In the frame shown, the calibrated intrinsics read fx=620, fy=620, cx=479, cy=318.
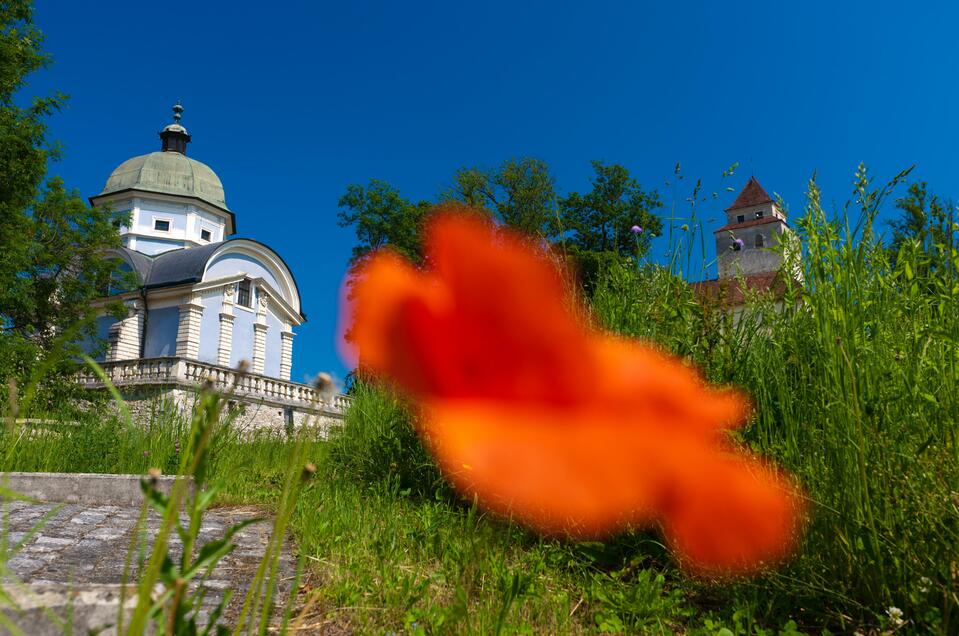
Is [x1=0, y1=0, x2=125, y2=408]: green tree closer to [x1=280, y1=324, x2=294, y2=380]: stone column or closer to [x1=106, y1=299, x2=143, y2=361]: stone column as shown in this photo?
[x1=106, y1=299, x2=143, y2=361]: stone column

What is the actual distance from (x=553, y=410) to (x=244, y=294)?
32294 mm

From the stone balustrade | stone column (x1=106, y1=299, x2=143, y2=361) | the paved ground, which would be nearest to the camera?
the paved ground

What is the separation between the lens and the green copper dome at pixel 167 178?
141ft

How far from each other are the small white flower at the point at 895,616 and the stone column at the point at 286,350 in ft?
112

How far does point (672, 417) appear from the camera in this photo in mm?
2842

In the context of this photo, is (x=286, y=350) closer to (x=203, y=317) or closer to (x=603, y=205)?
(x=203, y=317)

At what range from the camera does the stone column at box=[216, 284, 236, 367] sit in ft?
99.5

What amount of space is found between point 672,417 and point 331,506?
2162 mm

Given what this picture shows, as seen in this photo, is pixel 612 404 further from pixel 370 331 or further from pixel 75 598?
pixel 75 598

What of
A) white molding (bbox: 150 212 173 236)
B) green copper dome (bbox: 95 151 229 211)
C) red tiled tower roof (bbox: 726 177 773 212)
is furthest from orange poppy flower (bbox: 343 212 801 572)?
red tiled tower roof (bbox: 726 177 773 212)

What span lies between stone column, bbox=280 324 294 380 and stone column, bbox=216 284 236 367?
3.16 meters

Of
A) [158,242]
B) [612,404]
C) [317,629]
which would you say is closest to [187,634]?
[317,629]

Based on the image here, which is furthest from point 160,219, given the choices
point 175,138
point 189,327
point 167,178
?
point 189,327

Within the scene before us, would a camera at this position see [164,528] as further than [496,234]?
No
